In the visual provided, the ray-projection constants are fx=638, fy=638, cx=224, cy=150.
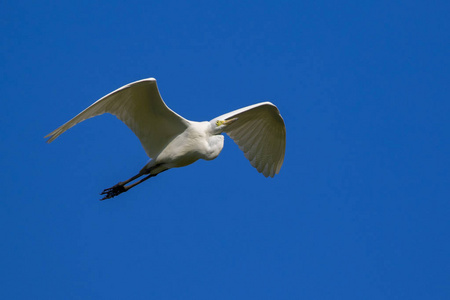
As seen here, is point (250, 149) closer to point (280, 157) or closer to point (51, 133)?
point (280, 157)

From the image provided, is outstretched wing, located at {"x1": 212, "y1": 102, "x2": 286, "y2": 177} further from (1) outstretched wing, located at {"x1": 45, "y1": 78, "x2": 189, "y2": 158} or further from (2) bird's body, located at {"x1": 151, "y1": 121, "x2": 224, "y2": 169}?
(1) outstretched wing, located at {"x1": 45, "y1": 78, "x2": 189, "y2": 158}

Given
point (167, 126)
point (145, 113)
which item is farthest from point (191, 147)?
point (145, 113)

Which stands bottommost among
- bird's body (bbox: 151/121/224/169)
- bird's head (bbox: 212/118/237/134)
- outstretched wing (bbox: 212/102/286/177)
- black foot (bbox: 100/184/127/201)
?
black foot (bbox: 100/184/127/201)

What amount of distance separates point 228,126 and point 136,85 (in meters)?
2.81

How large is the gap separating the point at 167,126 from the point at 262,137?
2722 millimetres

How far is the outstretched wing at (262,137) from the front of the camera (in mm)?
14656

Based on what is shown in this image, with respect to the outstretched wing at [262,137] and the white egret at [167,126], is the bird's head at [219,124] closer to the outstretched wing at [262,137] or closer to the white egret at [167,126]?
the white egret at [167,126]

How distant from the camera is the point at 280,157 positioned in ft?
50.1

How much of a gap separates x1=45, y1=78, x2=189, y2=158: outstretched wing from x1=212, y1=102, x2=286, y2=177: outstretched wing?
160 cm

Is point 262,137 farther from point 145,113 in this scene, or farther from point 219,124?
point 145,113

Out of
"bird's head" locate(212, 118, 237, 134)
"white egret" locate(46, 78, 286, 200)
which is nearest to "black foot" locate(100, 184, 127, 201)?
"white egret" locate(46, 78, 286, 200)

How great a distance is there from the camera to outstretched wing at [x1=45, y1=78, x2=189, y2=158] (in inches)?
474

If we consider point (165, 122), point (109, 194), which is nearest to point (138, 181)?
point (109, 194)

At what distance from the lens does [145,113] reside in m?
13.1
